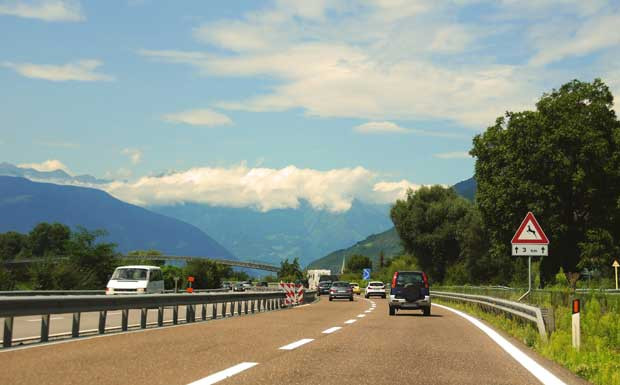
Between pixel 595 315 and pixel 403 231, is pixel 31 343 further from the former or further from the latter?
pixel 403 231

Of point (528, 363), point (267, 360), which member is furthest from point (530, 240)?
point (267, 360)

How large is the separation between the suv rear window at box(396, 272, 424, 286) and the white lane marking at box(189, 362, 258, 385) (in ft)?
59.0

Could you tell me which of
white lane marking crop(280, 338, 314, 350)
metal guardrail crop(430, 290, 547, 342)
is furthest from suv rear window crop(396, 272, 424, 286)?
white lane marking crop(280, 338, 314, 350)

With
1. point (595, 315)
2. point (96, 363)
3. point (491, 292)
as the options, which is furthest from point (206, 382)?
point (491, 292)

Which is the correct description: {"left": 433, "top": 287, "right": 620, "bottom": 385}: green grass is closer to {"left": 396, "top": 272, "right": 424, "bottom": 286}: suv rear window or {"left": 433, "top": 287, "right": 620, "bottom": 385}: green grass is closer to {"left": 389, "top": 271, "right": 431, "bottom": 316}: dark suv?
{"left": 389, "top": 271, "right": 431, "bottom": 316}: dark suv

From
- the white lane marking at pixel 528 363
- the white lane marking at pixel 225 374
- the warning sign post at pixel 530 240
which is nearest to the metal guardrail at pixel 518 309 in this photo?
the white lane marking at pixel 528 363

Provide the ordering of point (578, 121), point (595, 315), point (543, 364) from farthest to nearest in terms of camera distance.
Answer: point (578, 121)
point (595, 315)
point (543, 364)

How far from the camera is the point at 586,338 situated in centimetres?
1339

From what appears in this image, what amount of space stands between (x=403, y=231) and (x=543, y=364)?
75.7 meters

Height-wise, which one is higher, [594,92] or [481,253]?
[594,92]

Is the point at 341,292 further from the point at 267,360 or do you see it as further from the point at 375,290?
the point at 267,360

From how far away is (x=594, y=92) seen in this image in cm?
4675

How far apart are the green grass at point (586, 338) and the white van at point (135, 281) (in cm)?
1435

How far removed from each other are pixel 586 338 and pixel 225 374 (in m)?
7.70
